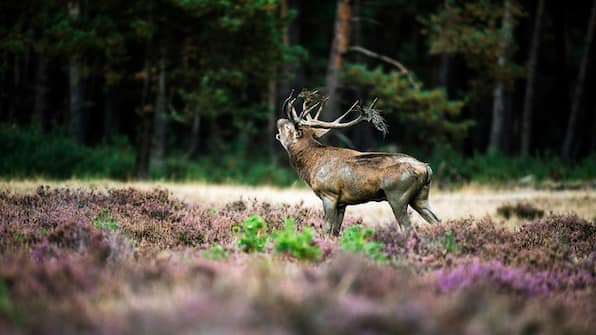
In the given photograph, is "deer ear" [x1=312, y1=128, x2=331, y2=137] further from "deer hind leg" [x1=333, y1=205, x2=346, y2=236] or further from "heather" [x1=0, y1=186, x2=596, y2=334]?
"heather" [x1=0, y1=186, x2=596, y2=334]

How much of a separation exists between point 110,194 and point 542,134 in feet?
120

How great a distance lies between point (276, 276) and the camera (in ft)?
15.8

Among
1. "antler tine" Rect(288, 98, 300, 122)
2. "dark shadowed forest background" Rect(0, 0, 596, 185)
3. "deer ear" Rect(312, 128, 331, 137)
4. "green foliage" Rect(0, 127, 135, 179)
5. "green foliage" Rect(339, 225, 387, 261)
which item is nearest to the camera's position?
"green foliage" Rect(339, 225, 387, 261)

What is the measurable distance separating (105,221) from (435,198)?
9.95m

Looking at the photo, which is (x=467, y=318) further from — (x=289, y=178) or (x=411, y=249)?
(x=289, y=178)

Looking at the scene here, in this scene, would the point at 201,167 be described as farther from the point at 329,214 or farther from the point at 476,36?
the point at 329,214

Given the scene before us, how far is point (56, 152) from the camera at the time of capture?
16.9 metres

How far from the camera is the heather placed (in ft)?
11.8

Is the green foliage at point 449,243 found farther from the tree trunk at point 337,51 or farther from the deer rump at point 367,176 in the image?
the tree trunk at point 337,51

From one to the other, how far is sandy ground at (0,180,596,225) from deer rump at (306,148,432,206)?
2.69 metres

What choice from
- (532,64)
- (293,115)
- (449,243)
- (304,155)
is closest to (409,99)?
(532,64)

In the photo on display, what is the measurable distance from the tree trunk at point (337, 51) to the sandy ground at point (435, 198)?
9.16 feet

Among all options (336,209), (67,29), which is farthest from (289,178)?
(336,209)

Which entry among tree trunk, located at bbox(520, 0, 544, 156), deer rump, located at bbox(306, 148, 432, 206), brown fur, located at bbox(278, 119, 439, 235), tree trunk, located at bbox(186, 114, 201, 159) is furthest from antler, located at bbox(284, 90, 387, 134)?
tree trunk, located at bbox(520, 0, 544, 156)
